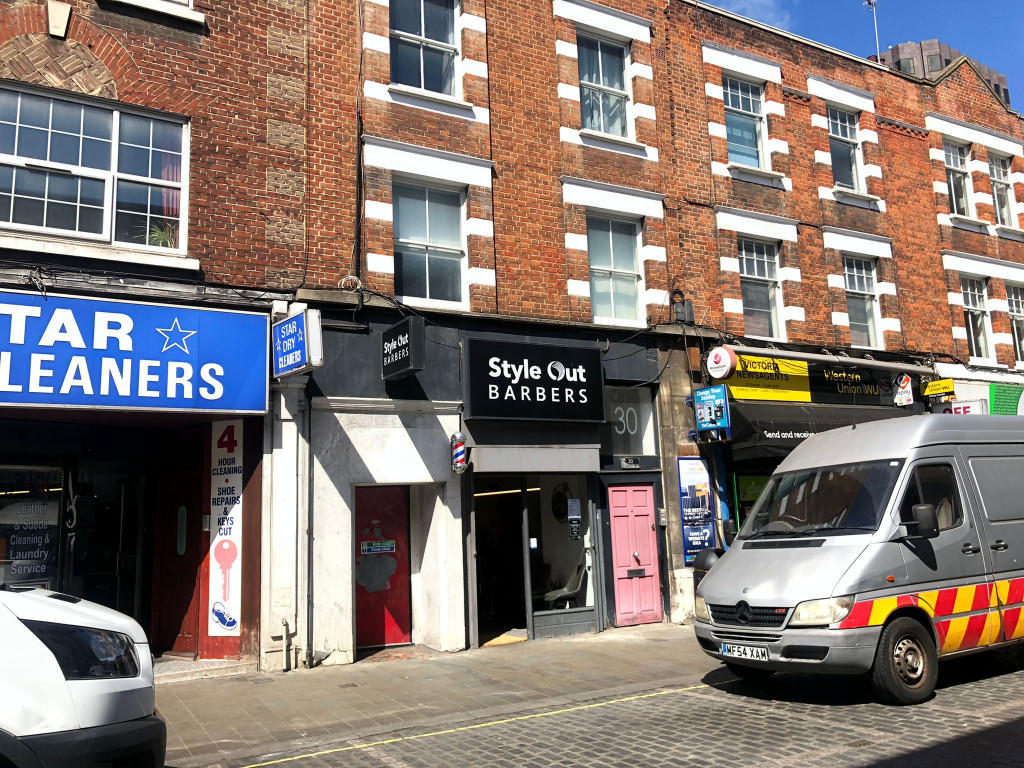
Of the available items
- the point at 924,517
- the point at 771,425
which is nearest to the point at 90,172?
the point at 924,517

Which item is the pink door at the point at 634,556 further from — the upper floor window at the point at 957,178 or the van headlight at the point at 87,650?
the upper floor window at the point at 957,178

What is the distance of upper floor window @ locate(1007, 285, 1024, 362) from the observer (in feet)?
64.8

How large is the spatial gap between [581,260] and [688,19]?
5.98m

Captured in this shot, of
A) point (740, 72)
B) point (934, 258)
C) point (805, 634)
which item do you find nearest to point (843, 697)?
point (805, 634)

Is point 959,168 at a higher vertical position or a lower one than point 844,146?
higher

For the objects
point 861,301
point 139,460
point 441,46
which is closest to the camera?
point 139,460

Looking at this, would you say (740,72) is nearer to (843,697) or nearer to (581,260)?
(581,260)

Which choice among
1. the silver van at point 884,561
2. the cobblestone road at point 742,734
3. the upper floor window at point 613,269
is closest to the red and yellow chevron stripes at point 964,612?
the silver van at point 884,561

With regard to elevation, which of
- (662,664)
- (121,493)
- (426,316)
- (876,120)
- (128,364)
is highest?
(876,120)

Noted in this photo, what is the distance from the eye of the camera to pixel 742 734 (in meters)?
6.54

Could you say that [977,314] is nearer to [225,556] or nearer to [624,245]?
[624,245]

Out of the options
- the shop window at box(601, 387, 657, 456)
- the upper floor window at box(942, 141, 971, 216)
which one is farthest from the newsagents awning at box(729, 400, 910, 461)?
the upper floor window at box(942, 141, 971, 216)

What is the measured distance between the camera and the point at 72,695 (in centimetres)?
420

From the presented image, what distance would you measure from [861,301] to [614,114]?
704 centimetres
